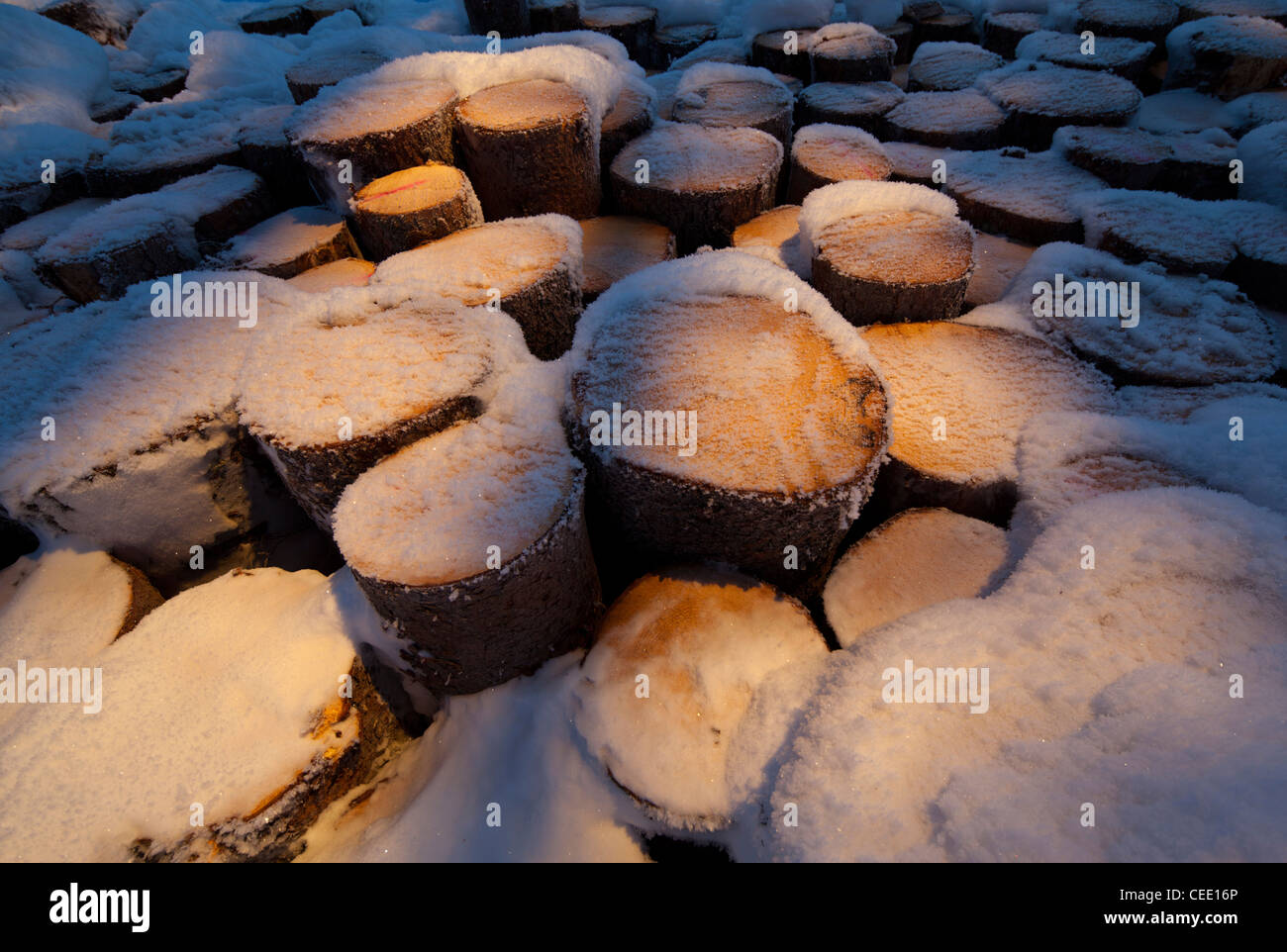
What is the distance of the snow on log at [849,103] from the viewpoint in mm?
3615

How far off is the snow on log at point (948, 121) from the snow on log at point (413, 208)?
2.61 metres

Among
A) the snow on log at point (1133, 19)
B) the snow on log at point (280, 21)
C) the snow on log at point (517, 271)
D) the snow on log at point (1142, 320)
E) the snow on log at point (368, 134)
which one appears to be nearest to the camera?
the snow on log at point (517, 271)

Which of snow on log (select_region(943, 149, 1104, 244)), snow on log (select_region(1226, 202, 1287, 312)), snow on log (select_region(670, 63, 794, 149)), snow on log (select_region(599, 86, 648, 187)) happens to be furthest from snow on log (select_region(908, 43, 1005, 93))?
snow on log (select_region(599, 86, 648, 187))

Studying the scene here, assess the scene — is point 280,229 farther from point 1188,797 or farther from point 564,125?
point 1188,797

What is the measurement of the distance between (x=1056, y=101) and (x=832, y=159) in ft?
5.20

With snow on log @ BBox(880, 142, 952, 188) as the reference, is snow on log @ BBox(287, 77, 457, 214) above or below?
above

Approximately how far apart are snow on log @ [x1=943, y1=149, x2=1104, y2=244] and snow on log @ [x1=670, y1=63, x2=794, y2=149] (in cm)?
94

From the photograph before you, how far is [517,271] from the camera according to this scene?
6.82 ft

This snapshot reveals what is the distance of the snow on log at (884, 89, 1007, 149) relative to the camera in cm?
339

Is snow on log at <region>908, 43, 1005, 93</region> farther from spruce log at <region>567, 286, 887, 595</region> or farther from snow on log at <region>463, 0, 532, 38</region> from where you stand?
spruce log at <region>567, 286, 887, 595</region>

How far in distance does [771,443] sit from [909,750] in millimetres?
724

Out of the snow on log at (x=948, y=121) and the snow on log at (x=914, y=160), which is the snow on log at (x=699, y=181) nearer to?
the snow on log at (x=914, y=160)

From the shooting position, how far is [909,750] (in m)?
1.26

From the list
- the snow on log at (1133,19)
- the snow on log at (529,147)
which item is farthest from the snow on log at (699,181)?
the snow on log at (1133,19)
